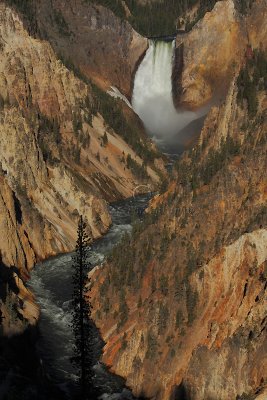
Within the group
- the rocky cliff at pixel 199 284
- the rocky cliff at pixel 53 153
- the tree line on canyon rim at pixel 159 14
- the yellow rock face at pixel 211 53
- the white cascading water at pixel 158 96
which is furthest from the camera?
the tree line on canyon rim at pixel 159 14

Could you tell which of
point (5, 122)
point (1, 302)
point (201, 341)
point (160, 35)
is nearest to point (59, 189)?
point (5, 122)

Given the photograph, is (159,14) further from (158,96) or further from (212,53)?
(212,53)

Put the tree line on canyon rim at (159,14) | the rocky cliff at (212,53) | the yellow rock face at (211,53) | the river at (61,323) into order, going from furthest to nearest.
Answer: the tree line on canyon rim at (159,14) < the yellow rock face at (211,53) < the rocky cliff at (212,53) < the river at (61,323)

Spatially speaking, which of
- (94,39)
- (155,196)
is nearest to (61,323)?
(155,196)

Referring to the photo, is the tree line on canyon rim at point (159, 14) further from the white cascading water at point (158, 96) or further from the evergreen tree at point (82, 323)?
the evergreen tree at point (82, 323)

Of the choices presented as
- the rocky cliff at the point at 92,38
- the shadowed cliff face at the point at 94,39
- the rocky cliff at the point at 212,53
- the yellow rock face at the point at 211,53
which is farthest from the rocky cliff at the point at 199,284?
the shadowed cliff face at the point at 94,39

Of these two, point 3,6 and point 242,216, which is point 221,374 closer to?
point 242,216

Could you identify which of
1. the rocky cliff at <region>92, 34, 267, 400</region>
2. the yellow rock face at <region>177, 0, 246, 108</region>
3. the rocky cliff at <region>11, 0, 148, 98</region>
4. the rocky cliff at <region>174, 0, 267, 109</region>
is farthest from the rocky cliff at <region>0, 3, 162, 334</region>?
the yellow rock face at <region>177, 0, 246, 108</region>
